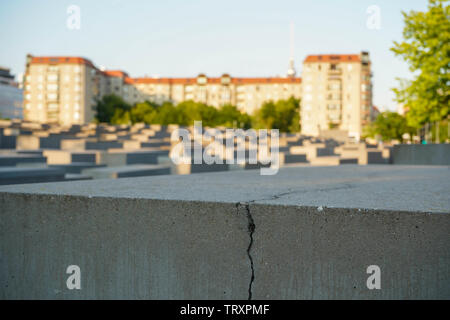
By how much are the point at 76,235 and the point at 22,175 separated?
510 cm

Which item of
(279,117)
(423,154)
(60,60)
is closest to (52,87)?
(60,60)

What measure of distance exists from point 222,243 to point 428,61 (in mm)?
15268

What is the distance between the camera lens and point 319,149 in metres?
15.9

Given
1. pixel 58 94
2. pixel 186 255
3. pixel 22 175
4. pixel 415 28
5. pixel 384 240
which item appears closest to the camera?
pixel 384 240

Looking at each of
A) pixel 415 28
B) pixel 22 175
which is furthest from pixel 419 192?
pixel 415 28

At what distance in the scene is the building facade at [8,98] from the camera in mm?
129375

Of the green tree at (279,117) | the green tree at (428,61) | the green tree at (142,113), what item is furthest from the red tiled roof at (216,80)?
the green tree at (428,61)

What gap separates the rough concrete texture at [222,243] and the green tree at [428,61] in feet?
46.0

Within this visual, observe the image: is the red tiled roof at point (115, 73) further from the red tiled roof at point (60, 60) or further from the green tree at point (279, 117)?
the green tree at point (279, 117)

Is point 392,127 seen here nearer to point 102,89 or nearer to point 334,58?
point 334,58

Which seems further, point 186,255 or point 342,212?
point 186,255

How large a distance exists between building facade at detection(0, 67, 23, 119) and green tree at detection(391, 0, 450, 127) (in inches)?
5105

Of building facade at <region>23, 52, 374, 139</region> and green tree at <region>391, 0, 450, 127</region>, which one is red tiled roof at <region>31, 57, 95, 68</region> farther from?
green tree at <region>391, 0, 450, 127</region>
